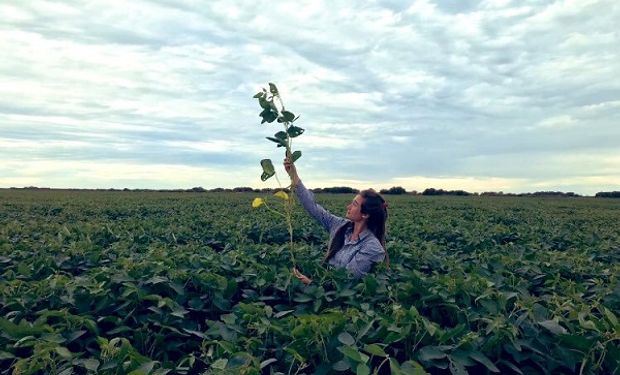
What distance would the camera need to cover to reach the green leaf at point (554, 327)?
2.65m

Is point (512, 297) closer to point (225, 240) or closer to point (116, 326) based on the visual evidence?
point (116, 326)

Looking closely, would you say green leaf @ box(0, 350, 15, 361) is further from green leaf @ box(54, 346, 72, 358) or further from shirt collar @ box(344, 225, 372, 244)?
shirt collar @ box(344, 225, 372, 244)

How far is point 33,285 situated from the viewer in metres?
3.61

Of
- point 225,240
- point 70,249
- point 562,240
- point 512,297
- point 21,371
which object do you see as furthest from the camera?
point 562,240

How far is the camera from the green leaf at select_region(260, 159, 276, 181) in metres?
4.26

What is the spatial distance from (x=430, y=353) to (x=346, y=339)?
40 centimetres

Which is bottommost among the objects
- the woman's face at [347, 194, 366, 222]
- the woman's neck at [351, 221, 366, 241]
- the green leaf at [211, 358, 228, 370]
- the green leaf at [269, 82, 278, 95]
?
the green leaf at [211, 358, 228, 370]

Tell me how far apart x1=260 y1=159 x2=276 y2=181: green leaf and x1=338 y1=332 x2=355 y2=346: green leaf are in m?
2.13

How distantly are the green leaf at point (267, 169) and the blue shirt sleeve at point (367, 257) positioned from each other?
1.26 metres

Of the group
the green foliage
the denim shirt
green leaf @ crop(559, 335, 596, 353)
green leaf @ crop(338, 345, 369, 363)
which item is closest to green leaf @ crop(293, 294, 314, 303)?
the green foliage

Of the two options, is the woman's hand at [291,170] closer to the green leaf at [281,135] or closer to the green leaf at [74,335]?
the green leaf at [281,135]

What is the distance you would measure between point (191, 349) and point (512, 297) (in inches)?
86.1

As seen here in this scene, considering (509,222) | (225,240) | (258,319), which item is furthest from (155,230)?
(509,222)

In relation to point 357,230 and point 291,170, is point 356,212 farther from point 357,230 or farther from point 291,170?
point 291,170
